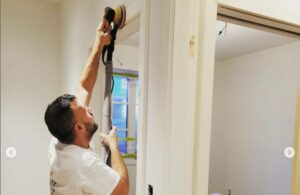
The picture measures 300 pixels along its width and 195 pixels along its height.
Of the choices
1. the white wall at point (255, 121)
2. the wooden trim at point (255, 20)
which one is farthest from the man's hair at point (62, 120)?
the white wall at point (255, 121)

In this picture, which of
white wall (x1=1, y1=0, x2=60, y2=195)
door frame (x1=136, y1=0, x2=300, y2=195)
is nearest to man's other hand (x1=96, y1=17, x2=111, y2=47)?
door frame (x1=136, y1=0, x2=300, y2=195)

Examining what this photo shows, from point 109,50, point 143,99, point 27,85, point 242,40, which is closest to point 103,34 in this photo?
point 109,50

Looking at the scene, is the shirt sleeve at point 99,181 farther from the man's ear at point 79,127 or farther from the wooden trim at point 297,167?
the wooden trim at point 297,167

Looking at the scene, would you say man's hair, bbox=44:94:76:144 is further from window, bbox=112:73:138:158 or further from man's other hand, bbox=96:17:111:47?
window, bbox=112:73:138:158

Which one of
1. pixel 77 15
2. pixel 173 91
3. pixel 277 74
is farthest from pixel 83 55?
pixel 277 74

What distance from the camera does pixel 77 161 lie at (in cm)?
106

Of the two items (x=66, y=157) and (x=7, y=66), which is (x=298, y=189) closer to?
(x=66, y=157)

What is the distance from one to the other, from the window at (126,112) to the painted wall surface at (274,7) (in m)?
2.47

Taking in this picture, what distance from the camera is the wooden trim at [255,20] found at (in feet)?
3.99

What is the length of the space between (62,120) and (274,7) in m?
1.11

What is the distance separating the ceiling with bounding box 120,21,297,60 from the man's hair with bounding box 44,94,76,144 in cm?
170

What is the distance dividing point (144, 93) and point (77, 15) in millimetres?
1396

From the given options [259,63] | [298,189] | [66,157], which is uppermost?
[259,63]

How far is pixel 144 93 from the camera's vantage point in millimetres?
1197
